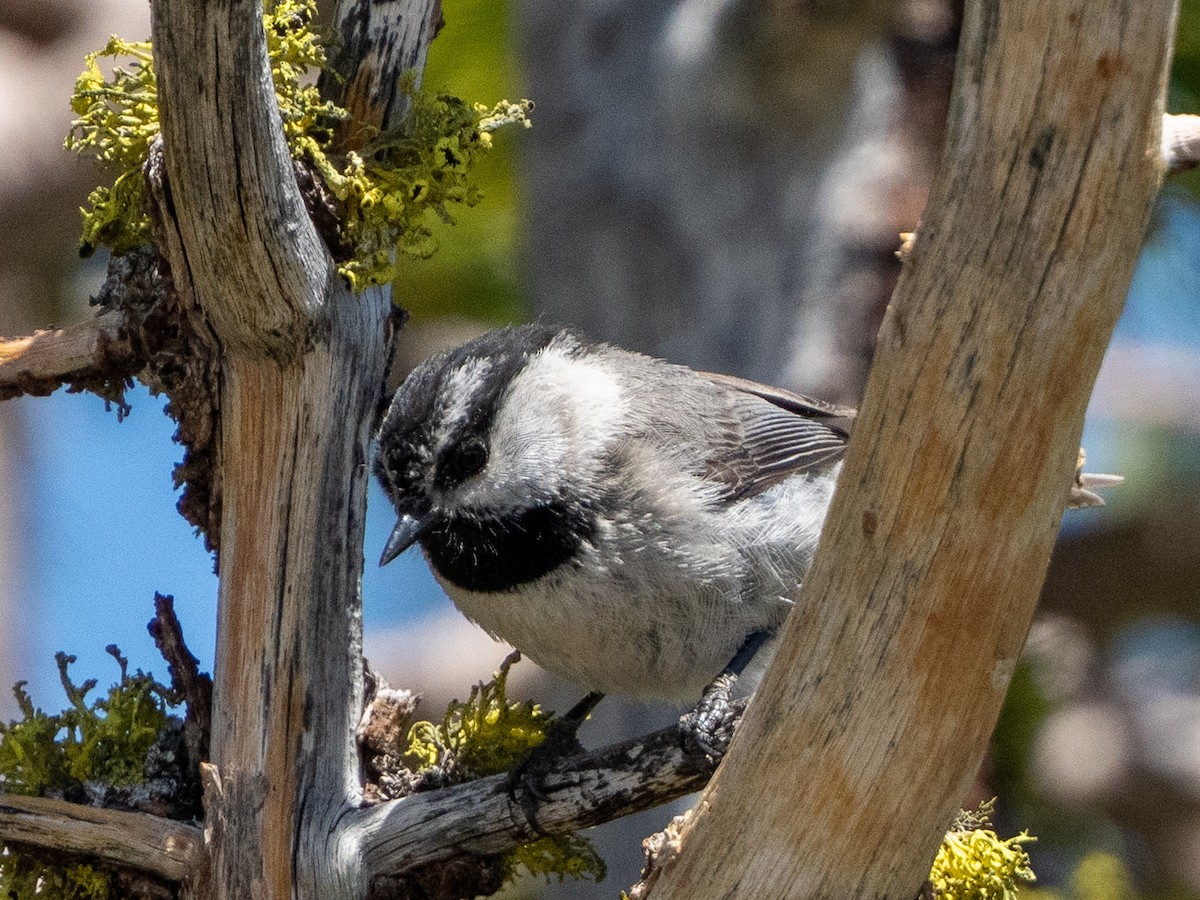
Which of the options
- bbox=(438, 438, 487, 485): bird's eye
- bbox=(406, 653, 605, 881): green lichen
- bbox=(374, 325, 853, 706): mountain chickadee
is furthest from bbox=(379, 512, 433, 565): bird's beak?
bbox=(406, 653, 605, 881): green lichen

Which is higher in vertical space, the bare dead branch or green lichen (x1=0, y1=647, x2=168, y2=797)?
the bare dead branch

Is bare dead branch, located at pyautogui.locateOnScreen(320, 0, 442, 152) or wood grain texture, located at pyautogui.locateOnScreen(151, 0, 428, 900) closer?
wood grain texture, located at pyautogui.locateOnScreen(151, 0, 428, 900)

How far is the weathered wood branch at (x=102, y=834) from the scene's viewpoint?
2.71 metres

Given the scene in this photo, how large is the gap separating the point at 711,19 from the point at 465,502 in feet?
7.34

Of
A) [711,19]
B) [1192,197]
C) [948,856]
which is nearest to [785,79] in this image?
[711,19]

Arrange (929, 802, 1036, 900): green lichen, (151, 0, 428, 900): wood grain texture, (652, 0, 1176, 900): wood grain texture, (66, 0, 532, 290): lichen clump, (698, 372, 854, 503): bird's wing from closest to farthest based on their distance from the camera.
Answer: (652, 0, 1176, 900): wood grain texture < (151, 0, 428, 900): wood grain texture < (66, 0, 532, 290): lichen clump < (929, 802, 1036, 900): green lichen < (698, 372, 854, 503): bird's wing

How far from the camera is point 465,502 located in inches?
124

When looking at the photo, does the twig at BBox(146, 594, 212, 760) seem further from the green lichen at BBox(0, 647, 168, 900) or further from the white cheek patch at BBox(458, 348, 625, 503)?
the white cheek patch at BBox(458, 348, 625, 503)

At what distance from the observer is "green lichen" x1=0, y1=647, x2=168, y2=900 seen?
2781 millimetres

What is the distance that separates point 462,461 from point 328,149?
2.56 feet

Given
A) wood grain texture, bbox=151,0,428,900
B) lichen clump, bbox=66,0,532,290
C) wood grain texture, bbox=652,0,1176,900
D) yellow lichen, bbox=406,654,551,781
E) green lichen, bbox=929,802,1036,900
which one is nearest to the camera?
wood grain texture, bbox=652,0,1176,900

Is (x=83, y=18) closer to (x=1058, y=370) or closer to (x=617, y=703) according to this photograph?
(x=617, y=703)

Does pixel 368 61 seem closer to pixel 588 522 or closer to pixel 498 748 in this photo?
pixel 588 522

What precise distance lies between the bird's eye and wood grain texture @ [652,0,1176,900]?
44.1 inches
